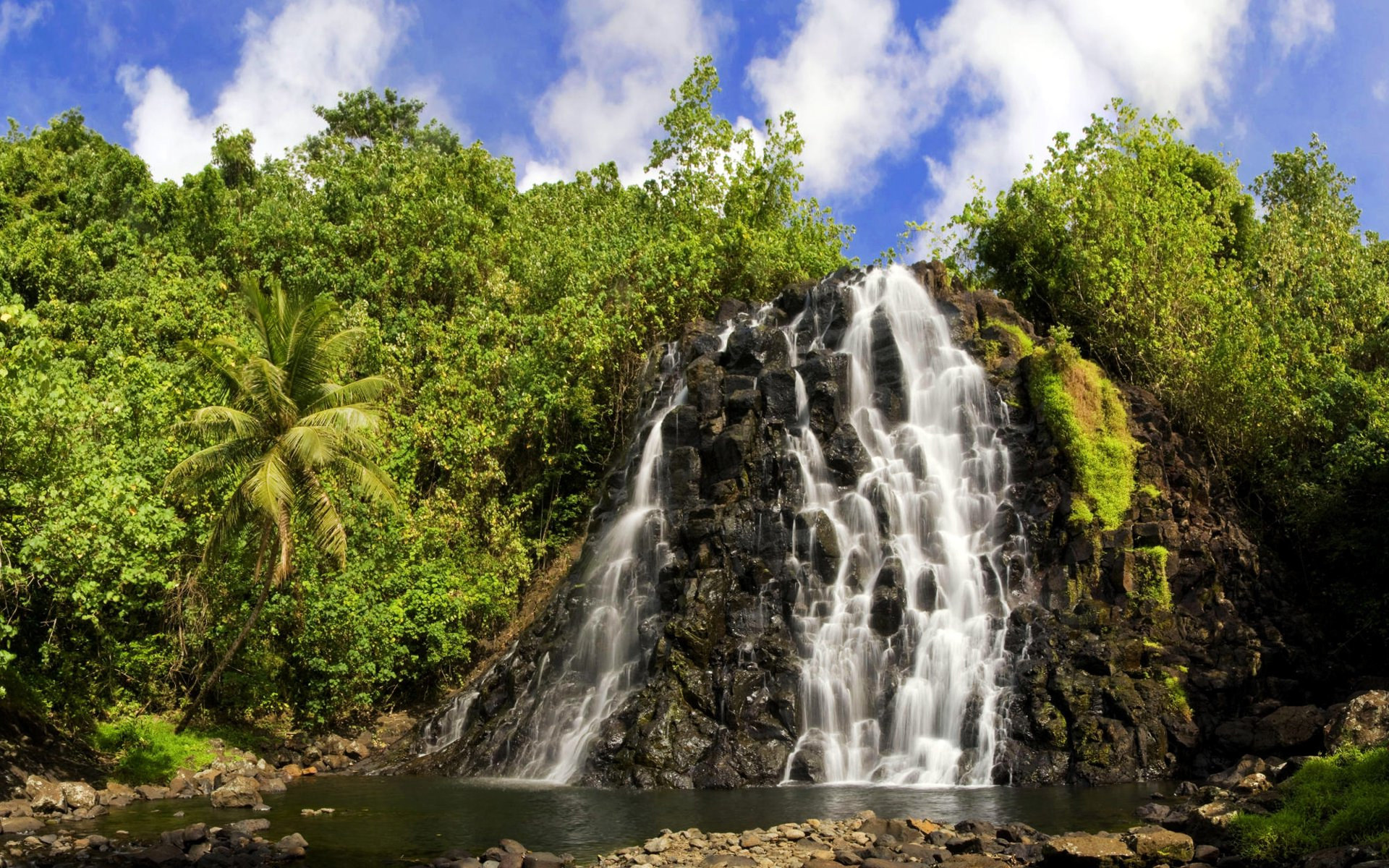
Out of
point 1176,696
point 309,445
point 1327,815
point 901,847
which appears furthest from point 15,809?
point 1176,696

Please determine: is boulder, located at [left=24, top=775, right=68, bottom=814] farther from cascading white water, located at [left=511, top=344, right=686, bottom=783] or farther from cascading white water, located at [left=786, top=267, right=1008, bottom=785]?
cascading white water, located at [left=786, top=267, right=1008, bottom=785]

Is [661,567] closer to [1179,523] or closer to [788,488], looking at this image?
[788,488]

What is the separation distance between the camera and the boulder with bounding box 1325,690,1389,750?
1456 centimetres

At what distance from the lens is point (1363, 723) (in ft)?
48.8

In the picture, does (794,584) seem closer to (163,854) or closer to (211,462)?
(211,462)

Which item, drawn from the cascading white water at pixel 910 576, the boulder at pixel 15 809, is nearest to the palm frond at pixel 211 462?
the boulder at pixel 15 809

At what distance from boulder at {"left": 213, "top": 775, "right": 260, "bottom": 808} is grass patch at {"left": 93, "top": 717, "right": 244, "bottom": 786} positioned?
298cm

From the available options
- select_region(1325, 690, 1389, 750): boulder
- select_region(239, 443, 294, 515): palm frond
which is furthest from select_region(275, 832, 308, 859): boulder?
select_region(1325, 690, 1389, 750): boulder

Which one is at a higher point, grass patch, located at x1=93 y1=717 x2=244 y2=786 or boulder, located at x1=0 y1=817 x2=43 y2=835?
grass patch, located at x1=93 y1=717 x2=244 y2=786

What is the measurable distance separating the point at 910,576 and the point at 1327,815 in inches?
487

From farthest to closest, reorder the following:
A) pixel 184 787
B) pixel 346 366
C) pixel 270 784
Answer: pixel 346 366 → pixel 270 784 → pixel 184 787

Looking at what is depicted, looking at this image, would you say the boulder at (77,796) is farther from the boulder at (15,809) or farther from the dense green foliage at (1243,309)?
the dense green foliage at (1243,309)

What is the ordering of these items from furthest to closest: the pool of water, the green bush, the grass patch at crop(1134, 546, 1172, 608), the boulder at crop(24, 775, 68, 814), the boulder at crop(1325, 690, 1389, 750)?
the grass patch at crop(1134, 546, 1172, 608)
the green bush
the boulder at crop(24, 775, 68, 814)
the pool of water
the boulder at crop(1325, 690, 1389, 750)

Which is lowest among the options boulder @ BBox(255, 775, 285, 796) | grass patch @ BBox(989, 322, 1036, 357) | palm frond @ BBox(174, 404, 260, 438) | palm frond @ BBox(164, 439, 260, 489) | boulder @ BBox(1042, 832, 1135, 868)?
boulder @ BBox(255, 775, 285, 796)
